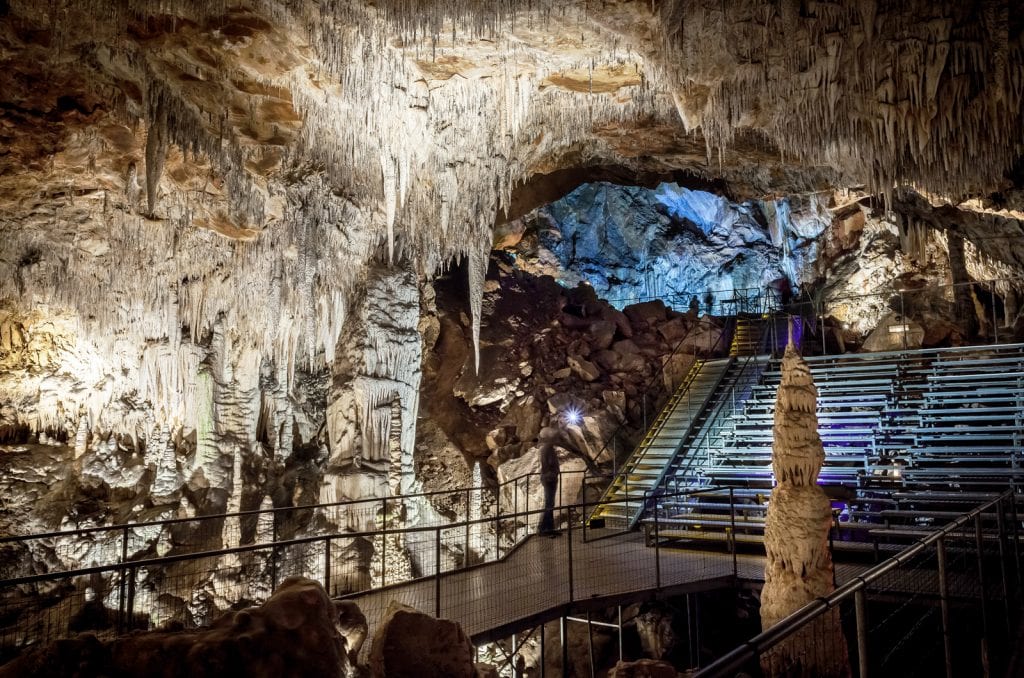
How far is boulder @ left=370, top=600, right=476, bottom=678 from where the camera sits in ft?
14.7

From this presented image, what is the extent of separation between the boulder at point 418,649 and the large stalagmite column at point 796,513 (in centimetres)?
295

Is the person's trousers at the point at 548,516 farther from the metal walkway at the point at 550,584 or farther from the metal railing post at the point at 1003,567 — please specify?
the metal railing post at the point at 1003,567

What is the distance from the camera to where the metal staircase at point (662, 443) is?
1111cm

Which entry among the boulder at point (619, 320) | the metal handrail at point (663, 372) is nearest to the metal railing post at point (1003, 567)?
the metal handrail at point (663, 372)

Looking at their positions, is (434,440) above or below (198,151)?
below

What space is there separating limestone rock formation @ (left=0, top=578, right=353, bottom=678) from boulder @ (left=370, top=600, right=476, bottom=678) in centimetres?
48

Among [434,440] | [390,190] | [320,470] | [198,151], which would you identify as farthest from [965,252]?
[198,151]

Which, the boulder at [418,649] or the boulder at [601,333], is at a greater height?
the boulder at [601,333]

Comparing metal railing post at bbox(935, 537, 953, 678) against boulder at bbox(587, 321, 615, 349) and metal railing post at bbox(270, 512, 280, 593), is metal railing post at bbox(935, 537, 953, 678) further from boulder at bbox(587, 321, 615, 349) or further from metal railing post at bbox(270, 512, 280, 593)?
boulder at bbox(587, 321, 615, 349)

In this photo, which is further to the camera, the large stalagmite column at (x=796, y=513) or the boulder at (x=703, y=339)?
the boulder at (x=703, y=339)

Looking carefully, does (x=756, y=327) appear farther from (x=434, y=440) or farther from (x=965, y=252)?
(x=434, y=440)

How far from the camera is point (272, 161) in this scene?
9.10 metres

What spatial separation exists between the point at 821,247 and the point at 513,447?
15.0 m

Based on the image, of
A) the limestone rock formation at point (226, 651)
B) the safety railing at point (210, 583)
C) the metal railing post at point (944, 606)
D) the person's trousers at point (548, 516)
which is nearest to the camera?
the limestone rock formation at point (226, 651)
